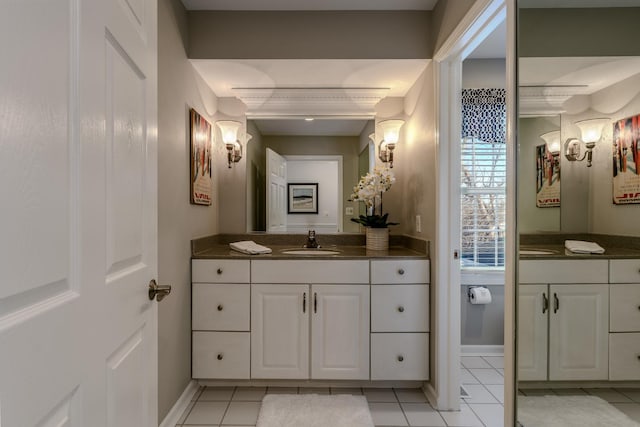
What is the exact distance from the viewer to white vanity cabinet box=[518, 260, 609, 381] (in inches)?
38.1

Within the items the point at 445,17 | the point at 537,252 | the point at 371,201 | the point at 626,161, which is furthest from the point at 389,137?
the point at 626,161

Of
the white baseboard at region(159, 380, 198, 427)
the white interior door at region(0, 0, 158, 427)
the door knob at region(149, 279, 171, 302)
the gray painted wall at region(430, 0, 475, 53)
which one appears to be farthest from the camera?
the white baseboard at region(159, 380, 198, 427)

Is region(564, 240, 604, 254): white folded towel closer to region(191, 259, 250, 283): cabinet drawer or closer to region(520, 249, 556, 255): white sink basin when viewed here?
region(520, 249, 556, 255): white sink basin

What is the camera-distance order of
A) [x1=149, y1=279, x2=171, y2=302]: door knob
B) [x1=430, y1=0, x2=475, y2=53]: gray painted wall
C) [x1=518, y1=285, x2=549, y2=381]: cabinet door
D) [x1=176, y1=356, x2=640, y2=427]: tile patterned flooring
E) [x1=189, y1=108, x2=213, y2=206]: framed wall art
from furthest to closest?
[x1=189, y1=108, x2=213, y2=206]: framed wall art, [x1=176, y1=356, x2=640, y2=427]: tile patterned flooring, [x1=430, y1=0, x2=475, y2=53]: gray painted wall, [x1=518, y1=285, x2=549, y2=381]: cabinet door, [x1=149, y1=279, x2=171, y2=302]: door knob

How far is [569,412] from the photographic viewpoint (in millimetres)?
1046

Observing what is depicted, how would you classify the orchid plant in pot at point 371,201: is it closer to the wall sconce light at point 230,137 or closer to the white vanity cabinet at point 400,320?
the white vanity cabinet at point 400,320

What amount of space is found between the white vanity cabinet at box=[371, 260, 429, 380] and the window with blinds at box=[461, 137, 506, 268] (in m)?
0.92

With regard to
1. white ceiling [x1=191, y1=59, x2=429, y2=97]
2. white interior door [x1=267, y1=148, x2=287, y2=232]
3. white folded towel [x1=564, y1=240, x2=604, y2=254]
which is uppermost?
white ceiling [x1=191, y1=59, x2=429, y2=97]

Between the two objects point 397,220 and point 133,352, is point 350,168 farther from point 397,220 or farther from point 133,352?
point 133,352

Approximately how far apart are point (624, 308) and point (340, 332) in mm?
1581

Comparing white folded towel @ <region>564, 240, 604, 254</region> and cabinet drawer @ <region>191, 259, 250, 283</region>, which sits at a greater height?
white folded towel @ <region>564, 240, 604, 254</region>

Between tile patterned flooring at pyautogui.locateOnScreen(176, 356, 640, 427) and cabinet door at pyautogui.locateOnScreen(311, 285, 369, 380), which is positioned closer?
tile patterned flooring at pyautogui.locateOnScreen(176, 356, 640, 427)

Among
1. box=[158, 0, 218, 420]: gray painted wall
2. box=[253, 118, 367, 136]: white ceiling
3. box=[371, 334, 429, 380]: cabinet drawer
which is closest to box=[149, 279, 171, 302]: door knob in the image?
box=[158, 0, 218, 420]: gray painted wall

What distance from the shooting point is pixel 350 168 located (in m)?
2.89
